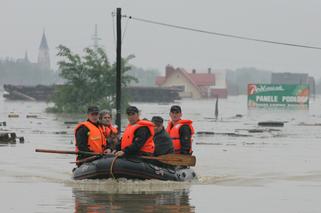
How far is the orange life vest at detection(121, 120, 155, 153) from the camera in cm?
2122

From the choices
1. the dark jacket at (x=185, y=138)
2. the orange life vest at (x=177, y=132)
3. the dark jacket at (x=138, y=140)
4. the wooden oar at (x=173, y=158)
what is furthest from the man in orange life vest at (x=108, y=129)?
the dark jacket at (x=185, y=138)

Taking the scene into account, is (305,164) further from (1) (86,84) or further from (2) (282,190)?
(1) (86,84)

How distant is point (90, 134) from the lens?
22094mm

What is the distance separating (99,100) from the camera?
73.9m

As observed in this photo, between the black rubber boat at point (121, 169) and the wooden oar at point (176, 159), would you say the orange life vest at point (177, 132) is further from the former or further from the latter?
the black rubber boat at point (121, 169)

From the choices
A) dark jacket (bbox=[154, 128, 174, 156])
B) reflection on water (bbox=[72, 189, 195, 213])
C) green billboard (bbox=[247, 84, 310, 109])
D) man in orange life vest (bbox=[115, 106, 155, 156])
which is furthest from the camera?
green billboard (bbox=[247, 84, 310, 109])

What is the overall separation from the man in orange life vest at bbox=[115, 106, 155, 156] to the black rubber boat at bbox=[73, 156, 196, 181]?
19 centimetres

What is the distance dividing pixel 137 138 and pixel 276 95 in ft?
368

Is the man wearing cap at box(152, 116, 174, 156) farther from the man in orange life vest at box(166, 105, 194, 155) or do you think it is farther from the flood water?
the man in orange life vest at box(166, 105, 194, 155)

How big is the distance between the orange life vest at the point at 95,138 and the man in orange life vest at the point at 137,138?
0.68 meters

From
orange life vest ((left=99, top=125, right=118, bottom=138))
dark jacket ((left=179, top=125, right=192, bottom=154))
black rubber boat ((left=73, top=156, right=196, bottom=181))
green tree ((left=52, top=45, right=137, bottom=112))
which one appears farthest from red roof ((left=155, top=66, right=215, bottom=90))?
black rubber boat ((left=73, top=156, right=196, bottom=181))

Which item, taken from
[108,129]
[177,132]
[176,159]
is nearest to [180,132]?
[177,132]

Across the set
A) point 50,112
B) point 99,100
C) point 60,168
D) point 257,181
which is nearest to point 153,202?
point 257,181

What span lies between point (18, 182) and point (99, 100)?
50.9m
